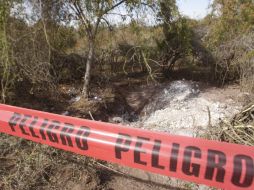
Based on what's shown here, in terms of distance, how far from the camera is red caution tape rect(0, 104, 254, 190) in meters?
1.96

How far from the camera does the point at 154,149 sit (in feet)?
7.19

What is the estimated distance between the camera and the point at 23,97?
7645 millimetres

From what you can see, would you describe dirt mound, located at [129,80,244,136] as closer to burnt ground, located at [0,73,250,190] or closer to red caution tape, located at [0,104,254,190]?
burnt ground, located at [0,73,250,190]

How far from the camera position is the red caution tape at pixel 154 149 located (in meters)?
1.96

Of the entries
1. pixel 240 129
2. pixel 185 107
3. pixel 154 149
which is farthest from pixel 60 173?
pixel 185 107

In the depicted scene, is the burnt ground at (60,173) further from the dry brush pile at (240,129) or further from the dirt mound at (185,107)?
the dirt mound at (185,107)

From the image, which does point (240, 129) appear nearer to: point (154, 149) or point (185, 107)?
point (154, 149)

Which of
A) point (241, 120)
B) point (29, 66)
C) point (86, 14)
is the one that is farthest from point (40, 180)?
point (86, 14)

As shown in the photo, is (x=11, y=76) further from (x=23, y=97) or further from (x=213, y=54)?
(x=213, y=54)

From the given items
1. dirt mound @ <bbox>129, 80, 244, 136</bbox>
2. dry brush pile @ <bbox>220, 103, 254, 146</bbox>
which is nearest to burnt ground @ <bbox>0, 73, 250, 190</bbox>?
dry brush pile @ <bbox>220, 103, 254, 146</bbox>

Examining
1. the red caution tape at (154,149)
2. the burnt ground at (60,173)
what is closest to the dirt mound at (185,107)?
the burnt ground at (60,173)

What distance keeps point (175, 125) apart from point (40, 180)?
13.7 feet

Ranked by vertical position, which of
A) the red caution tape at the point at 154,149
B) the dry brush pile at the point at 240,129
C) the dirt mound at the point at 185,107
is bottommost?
the dirt mound at the point at 185,107

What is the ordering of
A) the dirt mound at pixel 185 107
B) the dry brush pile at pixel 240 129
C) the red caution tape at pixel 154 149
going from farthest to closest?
1. the dirt mound at pixel 185 107
2. the dry brush pile at pixel 240 129
3. the red caution tape at pixel 154 149
